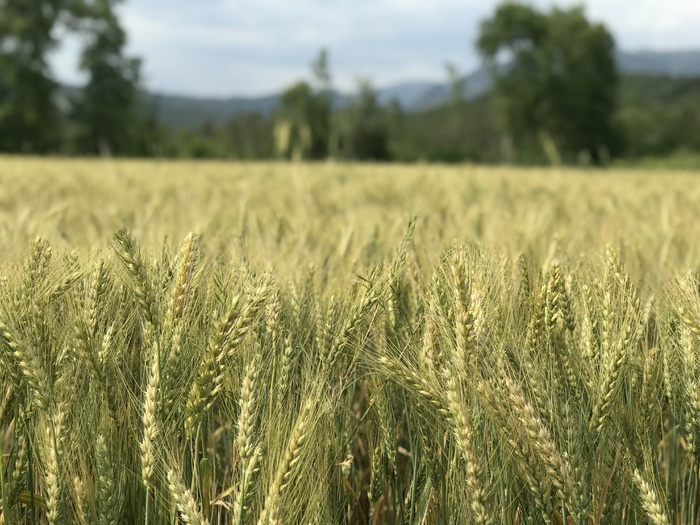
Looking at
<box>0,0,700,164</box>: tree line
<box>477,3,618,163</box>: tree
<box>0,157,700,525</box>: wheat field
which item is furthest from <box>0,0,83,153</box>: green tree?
<box>0,157,700,525</box>: wheat field

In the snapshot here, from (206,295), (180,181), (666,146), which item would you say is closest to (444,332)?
(206,295)

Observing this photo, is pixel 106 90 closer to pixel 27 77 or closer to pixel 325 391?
pixel 27 77

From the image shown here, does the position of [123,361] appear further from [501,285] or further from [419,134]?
[419,134]

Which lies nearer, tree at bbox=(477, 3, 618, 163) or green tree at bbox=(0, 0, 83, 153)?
green tree at bbox=(0, 0, 83, 153)

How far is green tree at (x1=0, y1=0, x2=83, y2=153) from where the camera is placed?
3216cm

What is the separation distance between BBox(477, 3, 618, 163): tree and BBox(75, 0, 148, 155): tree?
78.9 feet

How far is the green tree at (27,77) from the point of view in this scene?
32156 mm

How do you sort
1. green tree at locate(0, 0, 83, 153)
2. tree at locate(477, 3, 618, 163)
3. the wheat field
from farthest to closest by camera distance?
tree at locate(477, 3, 618, 163)
green tree at locate(0, 0, 83, 153)
the wheat field

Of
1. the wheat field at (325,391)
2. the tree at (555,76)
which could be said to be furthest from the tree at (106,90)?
the wheat field at (325,391)

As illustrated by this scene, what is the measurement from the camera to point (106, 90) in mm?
38312

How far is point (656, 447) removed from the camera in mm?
978

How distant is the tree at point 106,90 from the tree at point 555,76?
24.1m

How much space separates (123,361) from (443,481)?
536 millimetres

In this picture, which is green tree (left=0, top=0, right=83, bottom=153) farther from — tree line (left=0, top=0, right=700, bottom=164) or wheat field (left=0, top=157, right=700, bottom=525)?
wheat field (left=0, top=157, right=700, bottom=525)
